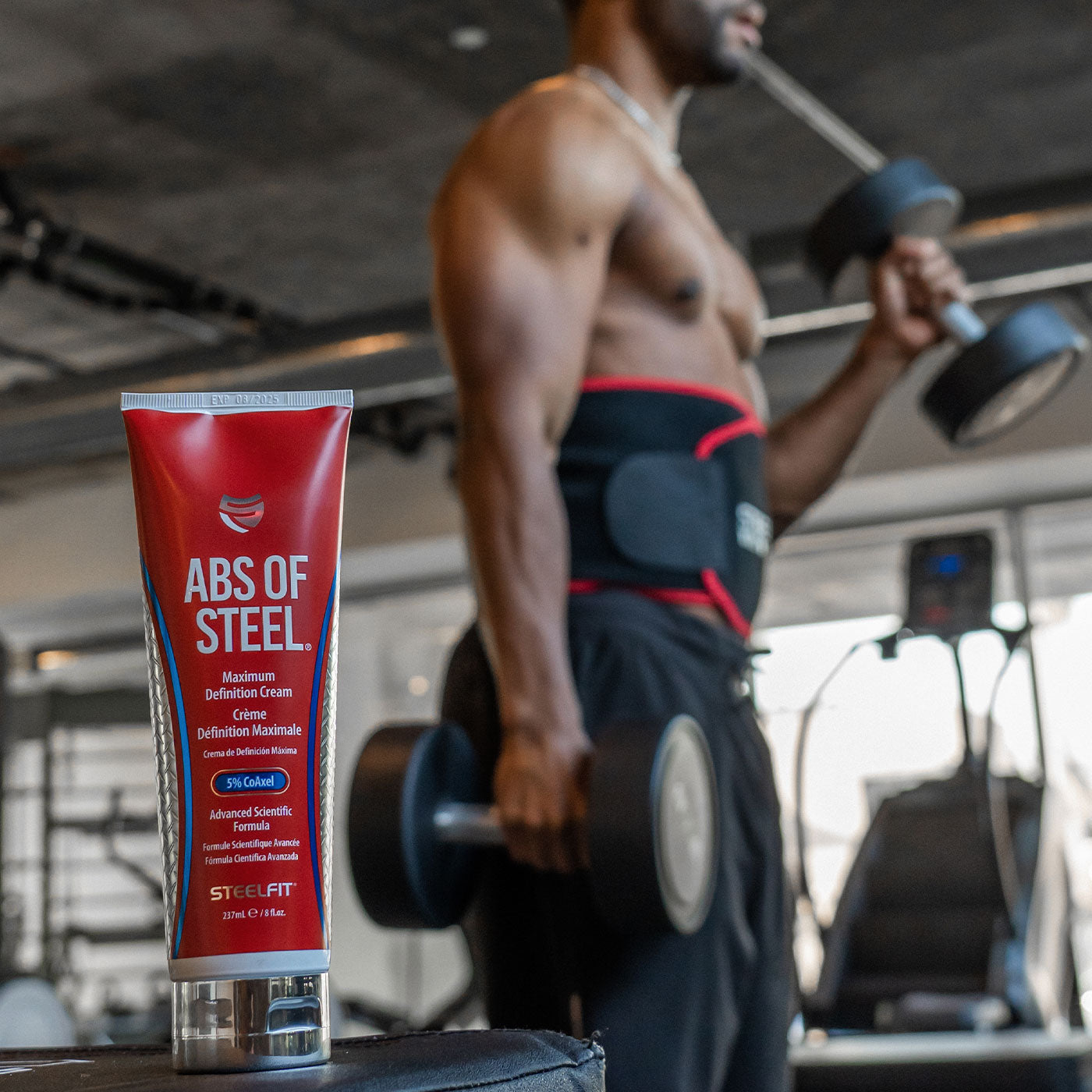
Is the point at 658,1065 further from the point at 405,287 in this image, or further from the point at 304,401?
the point at 405,287

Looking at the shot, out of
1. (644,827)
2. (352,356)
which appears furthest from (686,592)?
(352,356)

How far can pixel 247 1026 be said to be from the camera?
1.37ft

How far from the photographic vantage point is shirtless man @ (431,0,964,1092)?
1.15 meters

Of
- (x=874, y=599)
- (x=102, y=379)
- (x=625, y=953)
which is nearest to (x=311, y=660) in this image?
(x=625, y=953)

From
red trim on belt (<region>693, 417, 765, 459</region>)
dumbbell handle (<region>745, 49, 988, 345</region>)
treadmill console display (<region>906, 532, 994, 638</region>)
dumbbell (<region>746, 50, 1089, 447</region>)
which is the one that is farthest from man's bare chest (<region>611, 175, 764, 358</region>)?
treadmill console display (<region>906, 532, 994, 638</region>)

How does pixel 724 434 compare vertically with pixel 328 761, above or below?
above

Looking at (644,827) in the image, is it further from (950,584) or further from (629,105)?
(950,584)

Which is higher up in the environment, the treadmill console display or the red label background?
the treadmill console display

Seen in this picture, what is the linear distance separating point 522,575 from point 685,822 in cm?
24

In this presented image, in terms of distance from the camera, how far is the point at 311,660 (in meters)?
0.44

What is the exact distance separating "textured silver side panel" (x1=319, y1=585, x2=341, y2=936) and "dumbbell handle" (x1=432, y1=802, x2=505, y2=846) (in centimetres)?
70

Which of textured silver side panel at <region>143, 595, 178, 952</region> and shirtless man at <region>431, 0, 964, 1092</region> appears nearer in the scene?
textured silver side panel at <region>143, 595, 178, 952</region>

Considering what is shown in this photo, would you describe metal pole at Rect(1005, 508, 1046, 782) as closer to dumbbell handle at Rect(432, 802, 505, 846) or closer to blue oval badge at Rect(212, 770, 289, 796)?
dumbbell handle at Rect(432, 802, 505, 846)

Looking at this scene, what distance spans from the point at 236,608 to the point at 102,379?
4.76 m
